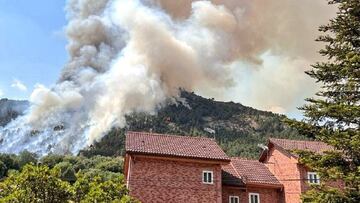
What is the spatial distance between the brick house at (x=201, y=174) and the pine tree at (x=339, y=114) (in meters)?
11.8

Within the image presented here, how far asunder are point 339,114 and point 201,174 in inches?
697

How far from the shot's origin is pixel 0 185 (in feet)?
49.3

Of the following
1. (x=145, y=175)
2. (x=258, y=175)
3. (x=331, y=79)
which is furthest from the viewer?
(x=258, y=175)

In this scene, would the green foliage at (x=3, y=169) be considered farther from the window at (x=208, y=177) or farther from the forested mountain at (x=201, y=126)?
the window at (x=208, y=177)

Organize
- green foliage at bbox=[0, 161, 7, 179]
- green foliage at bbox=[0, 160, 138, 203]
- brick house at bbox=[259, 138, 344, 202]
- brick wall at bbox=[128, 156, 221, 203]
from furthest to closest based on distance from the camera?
green foliage at bbox=[0, 161, 7, 179]
brick house at bbox=[259, 138, 344, 202]
brick wall at bbox=[128, 156, 221, 203]
green foliage at bbox=[0, 160, 138, 203]

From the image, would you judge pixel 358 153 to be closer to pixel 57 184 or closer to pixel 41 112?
pixel 57 184

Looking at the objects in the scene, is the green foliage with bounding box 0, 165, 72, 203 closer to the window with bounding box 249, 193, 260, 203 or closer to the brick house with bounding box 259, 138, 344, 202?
the brick house with bounding box 259, 138, 344, 202

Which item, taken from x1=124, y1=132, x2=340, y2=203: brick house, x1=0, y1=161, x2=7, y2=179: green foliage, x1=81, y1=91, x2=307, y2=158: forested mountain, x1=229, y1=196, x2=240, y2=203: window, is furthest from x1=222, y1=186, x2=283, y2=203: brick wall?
x1=81, y1=91, x2=307, y2=158: forested mountain

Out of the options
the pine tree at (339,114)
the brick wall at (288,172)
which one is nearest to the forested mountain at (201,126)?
the brick wall at (288,172)

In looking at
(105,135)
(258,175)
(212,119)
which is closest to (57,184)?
(258,175)

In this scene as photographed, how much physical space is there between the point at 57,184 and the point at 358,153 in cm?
1189

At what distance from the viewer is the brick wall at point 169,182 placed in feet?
109

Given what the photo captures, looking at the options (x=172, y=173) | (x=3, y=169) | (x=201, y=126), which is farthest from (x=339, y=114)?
(x=201, y=126)

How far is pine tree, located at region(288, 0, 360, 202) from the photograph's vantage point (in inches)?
682
